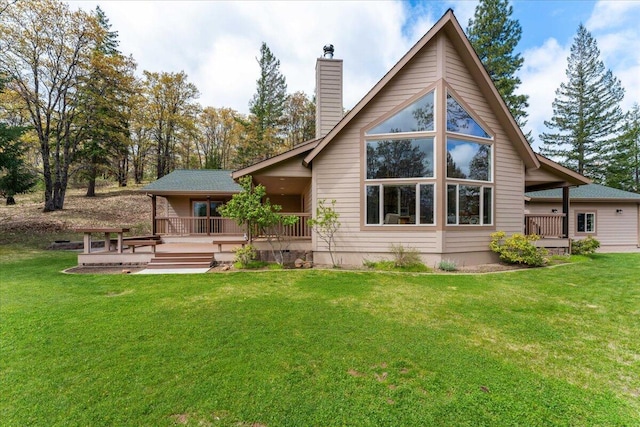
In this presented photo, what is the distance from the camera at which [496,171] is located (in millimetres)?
8883

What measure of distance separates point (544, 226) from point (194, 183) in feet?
55.7

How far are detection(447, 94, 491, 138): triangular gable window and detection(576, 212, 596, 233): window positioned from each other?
36.8 ft

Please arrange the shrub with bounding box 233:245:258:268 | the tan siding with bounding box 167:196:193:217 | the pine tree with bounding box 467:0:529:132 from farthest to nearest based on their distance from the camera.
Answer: the pine tree with bounding box 467:0:529:132 < the tan siding with bounding box 167:196:193:217 < the shrub with bounding box 233:245:258:268

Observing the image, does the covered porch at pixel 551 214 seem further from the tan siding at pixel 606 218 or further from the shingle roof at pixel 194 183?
the shingle roof at pixel 194 183

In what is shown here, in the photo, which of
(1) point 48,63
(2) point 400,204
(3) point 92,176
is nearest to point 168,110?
(3) point 92,176

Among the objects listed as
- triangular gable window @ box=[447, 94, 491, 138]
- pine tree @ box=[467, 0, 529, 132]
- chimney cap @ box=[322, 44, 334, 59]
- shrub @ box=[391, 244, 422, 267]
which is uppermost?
pine tree @ box=[467, 0, 529, 132]

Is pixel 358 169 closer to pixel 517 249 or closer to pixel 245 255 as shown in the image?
pixel 245 255

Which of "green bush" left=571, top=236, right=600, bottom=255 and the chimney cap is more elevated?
the chimney cap

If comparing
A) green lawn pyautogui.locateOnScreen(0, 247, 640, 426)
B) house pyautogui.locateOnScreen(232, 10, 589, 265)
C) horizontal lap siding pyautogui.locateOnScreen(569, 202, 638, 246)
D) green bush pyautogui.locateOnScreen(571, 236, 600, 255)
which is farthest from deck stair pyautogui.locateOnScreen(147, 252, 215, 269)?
horizontal lap siding pyautogui.locateOnScreen(569, 202, 638, 246)

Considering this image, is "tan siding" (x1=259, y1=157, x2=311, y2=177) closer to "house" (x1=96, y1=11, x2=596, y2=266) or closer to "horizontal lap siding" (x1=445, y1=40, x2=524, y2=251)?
"house" (x1=96, y1=11, x2=596, y2=266)

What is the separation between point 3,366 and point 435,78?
34.5 ft

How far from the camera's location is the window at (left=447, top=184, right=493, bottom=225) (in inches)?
321

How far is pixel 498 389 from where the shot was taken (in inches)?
105

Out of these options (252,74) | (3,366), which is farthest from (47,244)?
(252,74)
